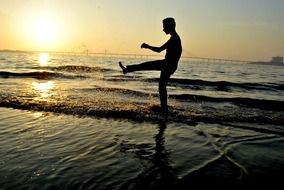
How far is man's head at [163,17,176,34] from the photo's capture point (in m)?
8.88

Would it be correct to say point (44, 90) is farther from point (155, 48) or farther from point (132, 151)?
point (132, 151)

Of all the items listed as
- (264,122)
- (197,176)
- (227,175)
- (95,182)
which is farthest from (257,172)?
(264,122)

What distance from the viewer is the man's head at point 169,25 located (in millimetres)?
8883

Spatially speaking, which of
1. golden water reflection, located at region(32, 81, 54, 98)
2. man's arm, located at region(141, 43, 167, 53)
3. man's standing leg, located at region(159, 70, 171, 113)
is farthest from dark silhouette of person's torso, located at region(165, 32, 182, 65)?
golden water reflection, located at region(32, 81, 54, 98)

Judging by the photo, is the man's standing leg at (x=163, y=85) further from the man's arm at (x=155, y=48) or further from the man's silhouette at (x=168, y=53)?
the man's arm at (x=155, y=48)

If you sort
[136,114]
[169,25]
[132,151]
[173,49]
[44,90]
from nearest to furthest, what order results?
1. [132,151]
2. [169,25]
3. [173,49]
4. [136,114]
5. [44,90]

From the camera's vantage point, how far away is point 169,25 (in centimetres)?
889

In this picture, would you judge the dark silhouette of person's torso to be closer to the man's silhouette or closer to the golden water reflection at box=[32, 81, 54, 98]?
the man's silhouette

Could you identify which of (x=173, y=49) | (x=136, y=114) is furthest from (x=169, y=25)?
(x=136, y=114)

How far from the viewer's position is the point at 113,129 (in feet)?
23.6

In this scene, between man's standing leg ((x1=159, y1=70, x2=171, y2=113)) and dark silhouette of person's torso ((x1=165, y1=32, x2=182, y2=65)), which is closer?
dark silhouette of person's torso ((x1=165, y1=32, x2=182, y2=65))

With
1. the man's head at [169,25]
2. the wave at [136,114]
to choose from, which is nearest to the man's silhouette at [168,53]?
the man's head at [169,25]

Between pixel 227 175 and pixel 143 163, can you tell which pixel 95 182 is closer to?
pixel 143 163

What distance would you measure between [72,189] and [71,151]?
1.53 meters
